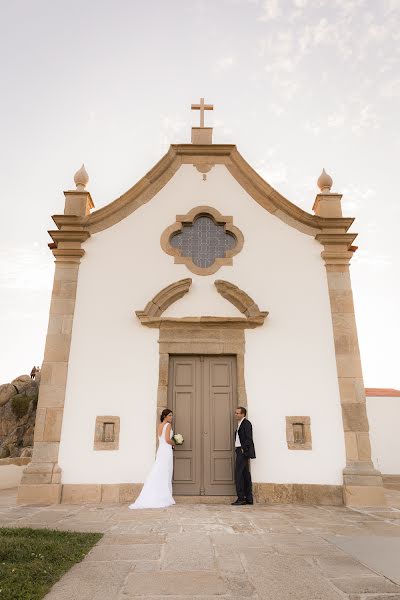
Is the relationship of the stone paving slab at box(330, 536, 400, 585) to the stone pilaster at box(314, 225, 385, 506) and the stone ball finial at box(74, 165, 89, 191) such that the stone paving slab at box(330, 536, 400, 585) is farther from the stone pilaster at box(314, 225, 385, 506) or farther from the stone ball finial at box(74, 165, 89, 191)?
the stone ball finial at box(74, 165, 89, 191)

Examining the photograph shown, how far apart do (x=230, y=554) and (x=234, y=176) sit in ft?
26.5

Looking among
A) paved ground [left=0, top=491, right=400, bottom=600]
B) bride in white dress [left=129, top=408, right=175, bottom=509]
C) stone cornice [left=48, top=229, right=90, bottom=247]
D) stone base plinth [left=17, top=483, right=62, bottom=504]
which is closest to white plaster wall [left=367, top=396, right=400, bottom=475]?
paved ground [left=0, top=491, right=400, bottom=600]

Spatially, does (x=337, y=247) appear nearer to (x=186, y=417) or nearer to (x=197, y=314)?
(x=197, y=314)

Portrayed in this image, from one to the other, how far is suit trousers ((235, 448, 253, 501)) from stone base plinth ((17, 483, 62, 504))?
10.3 feet

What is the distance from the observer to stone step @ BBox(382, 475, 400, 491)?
1102cm

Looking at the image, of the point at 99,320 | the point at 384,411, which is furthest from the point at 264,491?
the point at 384,411

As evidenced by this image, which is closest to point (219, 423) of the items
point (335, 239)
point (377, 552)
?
point (377, 552)

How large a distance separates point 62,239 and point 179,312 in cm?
302

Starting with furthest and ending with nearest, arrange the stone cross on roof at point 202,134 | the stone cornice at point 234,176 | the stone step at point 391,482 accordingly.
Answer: the stone step at point 391,482, the stone cross on roof at point 202,134, the stone cornice at point 234,176

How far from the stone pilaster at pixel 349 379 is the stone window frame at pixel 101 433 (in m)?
4.18

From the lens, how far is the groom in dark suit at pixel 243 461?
7.34 meters

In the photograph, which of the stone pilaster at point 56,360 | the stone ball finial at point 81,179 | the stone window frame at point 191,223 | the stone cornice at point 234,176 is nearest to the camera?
the stone pilaster at point 56,360

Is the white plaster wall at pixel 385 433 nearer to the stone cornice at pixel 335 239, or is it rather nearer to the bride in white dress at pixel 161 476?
the stone cornice at pixel 335 239

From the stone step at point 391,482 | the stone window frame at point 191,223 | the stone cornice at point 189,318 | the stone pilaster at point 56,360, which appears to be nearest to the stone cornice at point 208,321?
the stone cornice at point 189,318
